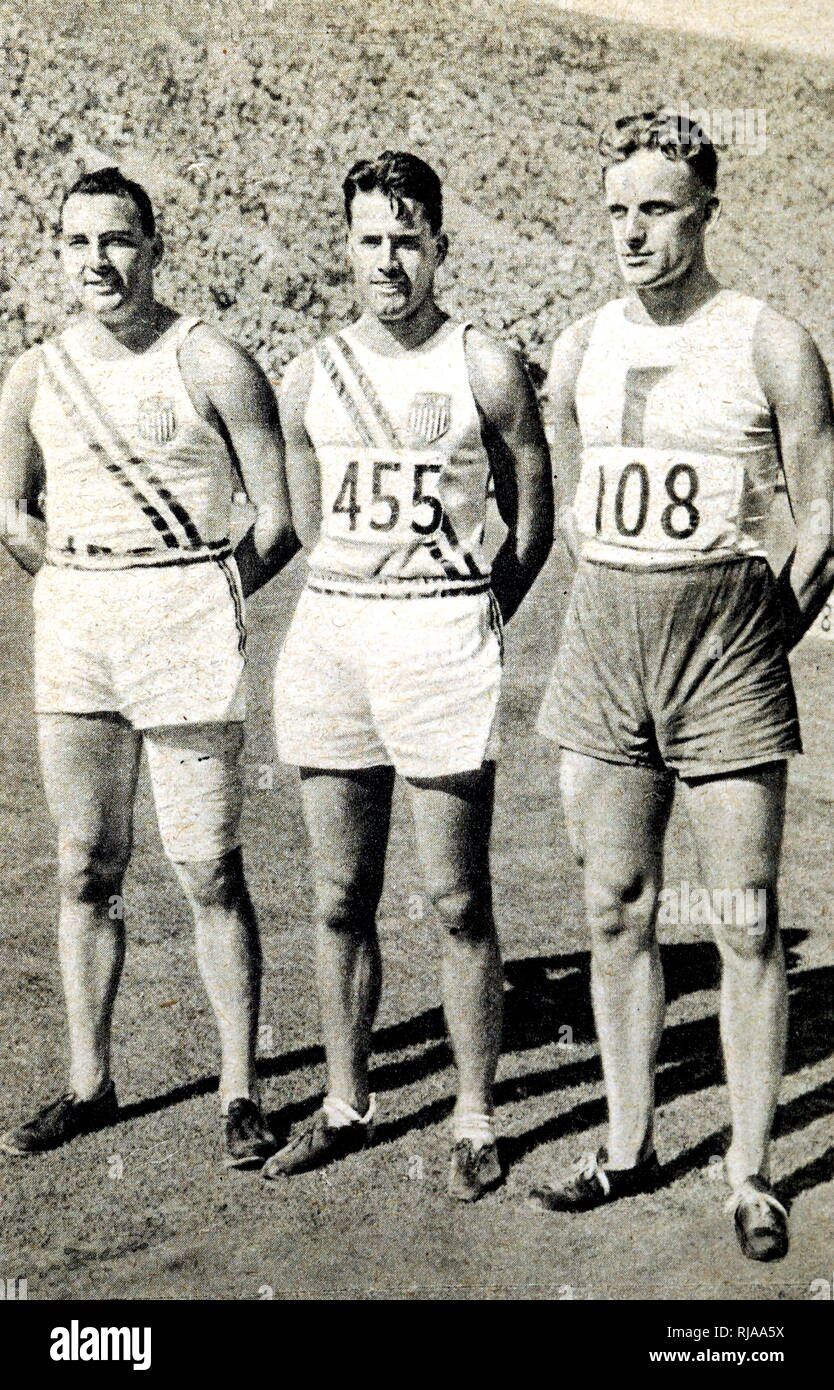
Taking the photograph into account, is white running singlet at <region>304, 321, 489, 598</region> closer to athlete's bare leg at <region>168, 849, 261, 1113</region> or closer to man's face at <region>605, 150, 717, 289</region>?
man's face at <region>605, 150, 717, 289</region>

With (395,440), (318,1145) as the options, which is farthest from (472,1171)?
(395,440)

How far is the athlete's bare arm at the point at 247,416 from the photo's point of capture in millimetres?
5109

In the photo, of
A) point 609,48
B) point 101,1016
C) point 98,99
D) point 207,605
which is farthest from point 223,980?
point 609,48

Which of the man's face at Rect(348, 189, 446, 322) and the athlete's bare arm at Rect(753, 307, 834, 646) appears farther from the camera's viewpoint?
the man's face at Rect(348, 189, 446, 322)

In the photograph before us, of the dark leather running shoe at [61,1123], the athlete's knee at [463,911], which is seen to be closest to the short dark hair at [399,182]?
the athlete's knee at [463,911]

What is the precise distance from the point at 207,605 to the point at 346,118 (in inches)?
81.7

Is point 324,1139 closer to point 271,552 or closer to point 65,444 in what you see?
point 271,552

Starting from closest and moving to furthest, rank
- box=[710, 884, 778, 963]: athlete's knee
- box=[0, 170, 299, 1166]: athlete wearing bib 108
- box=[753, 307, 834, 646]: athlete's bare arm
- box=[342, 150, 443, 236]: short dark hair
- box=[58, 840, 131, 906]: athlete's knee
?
box=[753, 307, 834, 646]: athlete's bare arm < box=[710, 884, 778, 963]: athlete's knee < box=[342, 150, 443, 236]: short dark hair < box=[0, 170, 299, 1166]: athlete wearing bib 108 < box=[58, 840, 131, 906]: athlete's knee

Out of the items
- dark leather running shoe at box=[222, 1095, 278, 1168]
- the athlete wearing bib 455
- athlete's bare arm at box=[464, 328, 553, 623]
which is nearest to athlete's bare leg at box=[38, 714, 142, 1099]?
dark leather running shoe at box=[222, 1095, 278, 1168]

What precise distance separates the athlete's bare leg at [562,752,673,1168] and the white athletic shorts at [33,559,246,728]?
1026 millimetres

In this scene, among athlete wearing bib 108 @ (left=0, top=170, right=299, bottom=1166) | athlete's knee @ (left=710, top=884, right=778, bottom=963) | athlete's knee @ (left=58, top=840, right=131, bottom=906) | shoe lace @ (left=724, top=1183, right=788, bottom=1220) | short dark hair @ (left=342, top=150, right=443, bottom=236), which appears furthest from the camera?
athlete's knee @ (left=58, top=840, right=131, bottom=906)

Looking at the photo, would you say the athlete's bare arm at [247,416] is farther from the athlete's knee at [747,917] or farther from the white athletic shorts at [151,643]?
the athlete's knee at [747,917]

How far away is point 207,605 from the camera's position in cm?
524

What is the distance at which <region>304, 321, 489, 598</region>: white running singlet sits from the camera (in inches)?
195
